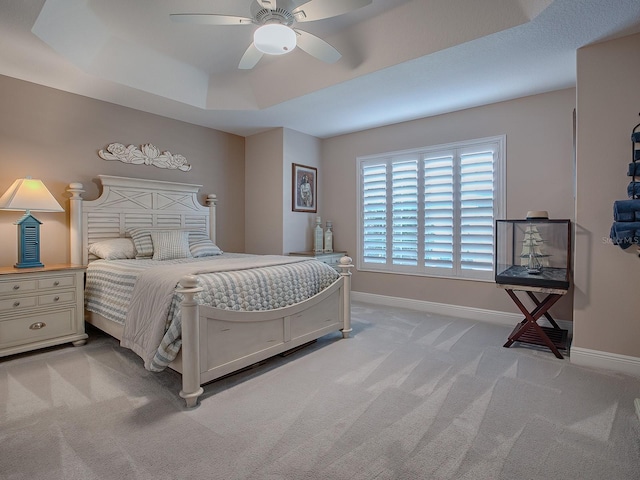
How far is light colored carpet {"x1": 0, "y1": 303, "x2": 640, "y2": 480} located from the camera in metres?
1.57

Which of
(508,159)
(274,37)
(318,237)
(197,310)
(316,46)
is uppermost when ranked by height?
(316,46)

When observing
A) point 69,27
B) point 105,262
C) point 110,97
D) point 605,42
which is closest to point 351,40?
point 605,42

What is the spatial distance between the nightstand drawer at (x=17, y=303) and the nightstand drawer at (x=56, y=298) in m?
0.04

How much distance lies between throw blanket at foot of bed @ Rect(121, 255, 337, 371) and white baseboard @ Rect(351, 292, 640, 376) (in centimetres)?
225

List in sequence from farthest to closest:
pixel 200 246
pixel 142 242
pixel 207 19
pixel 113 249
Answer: pixel 200 246 < pixel 142 242 < pixel 113 249 < pixel 207 19

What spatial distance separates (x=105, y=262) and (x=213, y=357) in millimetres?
1787

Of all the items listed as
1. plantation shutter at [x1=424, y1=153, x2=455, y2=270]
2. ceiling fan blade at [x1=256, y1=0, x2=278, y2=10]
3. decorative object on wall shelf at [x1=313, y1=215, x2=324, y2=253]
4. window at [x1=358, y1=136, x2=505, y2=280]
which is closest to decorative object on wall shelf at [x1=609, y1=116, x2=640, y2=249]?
window at [x1=358, y1=136, x2=505, y2=280]

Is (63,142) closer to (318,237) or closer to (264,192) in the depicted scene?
(264,192)

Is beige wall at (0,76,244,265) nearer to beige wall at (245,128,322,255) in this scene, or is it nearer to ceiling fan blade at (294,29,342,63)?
beige wall at (245,128,322,255)

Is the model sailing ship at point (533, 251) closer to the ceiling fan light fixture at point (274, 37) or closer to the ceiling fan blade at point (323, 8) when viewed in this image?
the ceiling fan blade at point (323, 8)

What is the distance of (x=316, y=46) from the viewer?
2.48 meters

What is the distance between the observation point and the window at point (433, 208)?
3912 millimetres

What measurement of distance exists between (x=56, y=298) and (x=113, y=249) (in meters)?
0.65

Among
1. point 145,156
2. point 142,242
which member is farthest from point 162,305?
point 145,156
